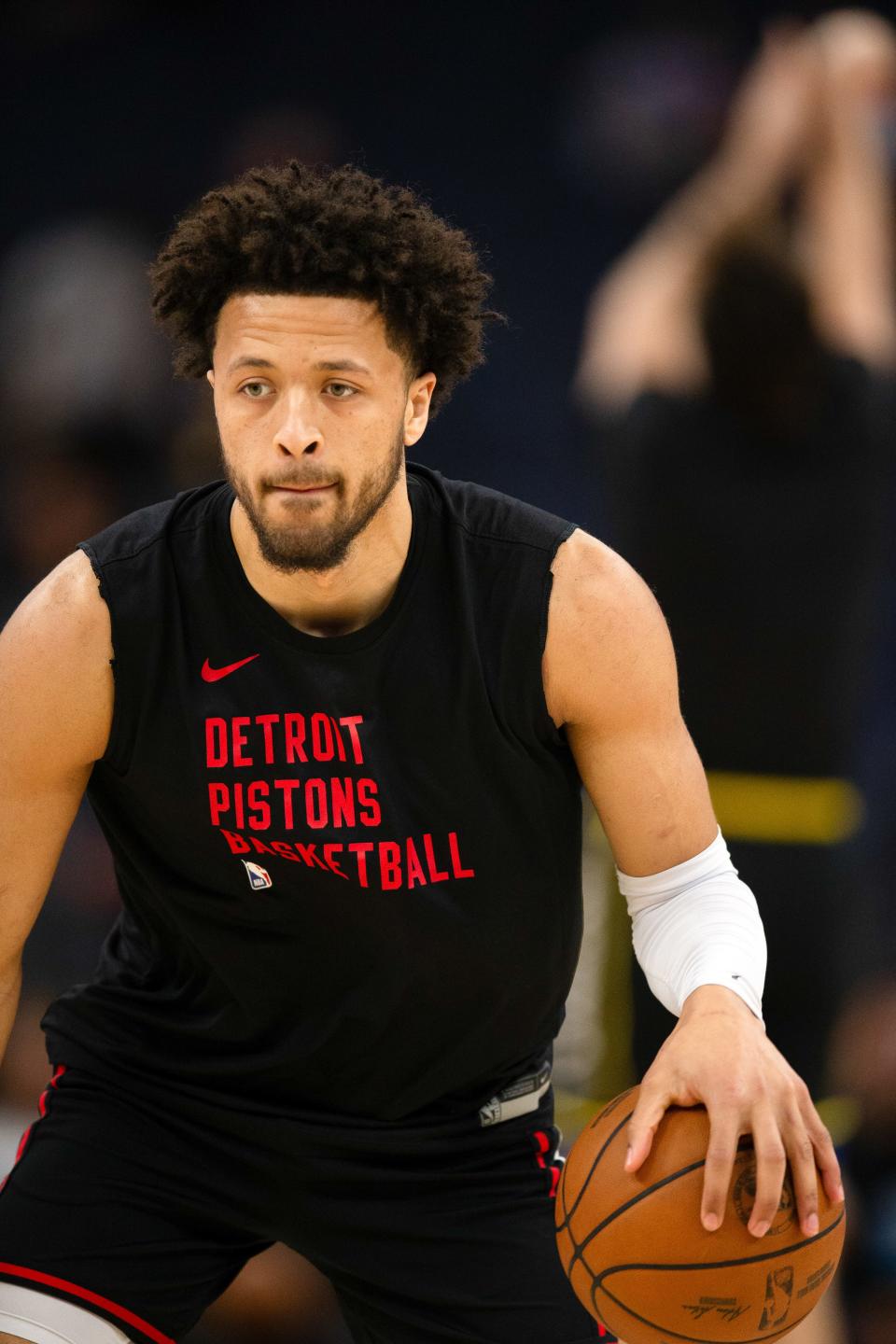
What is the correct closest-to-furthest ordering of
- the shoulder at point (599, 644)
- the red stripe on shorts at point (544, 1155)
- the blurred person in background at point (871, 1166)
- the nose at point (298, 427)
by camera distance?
the nose at point (298, 427)
the shoulder at point (599, 644)
the red stripe on shorts at point (544, 1155)
the blurred person in background at point (871, 1166)

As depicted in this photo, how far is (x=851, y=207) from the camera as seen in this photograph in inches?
144

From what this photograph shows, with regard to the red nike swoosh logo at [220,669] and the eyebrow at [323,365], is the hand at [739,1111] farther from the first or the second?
the eyebrow at [323,365]

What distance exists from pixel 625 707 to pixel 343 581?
48cm

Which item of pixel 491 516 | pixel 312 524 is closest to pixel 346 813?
pixel 312 524

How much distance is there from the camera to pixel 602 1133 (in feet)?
7.86

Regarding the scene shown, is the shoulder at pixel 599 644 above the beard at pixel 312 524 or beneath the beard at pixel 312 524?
beneath

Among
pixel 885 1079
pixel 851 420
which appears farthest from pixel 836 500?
pixel 885 1079

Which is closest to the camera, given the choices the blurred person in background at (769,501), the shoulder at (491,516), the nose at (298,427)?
the nose at (298,427)

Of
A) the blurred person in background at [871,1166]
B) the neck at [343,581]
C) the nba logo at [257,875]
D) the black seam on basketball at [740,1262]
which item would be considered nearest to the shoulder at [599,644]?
the neck at [343,581]

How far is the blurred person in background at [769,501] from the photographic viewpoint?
350cm

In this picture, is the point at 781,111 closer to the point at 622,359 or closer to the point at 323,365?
the point at 622,359

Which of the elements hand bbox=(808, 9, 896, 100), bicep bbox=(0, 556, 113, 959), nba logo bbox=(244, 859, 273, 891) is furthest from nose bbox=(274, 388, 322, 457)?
hand bbox=(808, 9, 896, 100)

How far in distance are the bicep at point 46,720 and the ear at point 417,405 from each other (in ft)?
1.86

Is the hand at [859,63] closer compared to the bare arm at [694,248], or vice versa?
the bare arm at [694,248]
